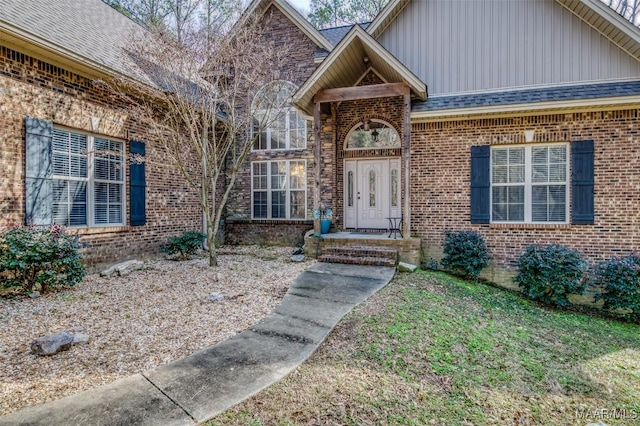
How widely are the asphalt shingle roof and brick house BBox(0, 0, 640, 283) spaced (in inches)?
1.7

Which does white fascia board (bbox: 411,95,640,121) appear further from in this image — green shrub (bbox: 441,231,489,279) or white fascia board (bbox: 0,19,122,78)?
white fascia board (bbox: 0,19,122,78)

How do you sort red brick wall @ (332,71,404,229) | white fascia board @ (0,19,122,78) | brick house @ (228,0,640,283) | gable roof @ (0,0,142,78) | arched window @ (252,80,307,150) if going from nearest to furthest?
white fascia board @ (0,19,122,78) → gable roof @ (0,0,142,78) → brick house @ (228,0,640,283) → red brick wall @ (332,71,404,229) → arched window @ (252,80,307,150)

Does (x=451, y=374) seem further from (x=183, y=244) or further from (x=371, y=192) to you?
(x=183, y=244)

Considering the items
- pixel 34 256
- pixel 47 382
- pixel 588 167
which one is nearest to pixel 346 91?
pixel 588 167

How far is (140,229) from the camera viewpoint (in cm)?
843

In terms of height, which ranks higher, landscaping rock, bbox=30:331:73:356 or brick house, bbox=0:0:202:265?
brick house, bbox=0:0:202:265

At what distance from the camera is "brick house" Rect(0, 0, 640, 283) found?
6.95 m

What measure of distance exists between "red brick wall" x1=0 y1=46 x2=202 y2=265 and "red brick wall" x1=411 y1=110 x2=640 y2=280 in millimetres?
6130

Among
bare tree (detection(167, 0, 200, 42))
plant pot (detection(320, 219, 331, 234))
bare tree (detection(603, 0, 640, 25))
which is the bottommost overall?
plant pot (detection(320, 219, 331, 234))

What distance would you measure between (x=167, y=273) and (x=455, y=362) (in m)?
5.71

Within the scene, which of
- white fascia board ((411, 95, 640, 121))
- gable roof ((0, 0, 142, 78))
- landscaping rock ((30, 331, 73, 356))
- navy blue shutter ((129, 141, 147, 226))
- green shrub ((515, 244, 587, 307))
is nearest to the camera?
landscaping rock ((30, 331, 73, 356))

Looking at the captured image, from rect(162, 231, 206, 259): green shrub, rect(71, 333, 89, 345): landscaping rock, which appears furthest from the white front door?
rect(71, 333, 89, 345): landscaping rock

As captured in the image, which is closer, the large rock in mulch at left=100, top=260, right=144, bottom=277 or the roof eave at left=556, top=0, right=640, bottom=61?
the large rock in mulch at left=100, top=260, right=144, bottom=277

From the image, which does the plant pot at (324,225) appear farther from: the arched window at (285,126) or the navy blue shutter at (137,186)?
the navy blue shutter at (137,186)
